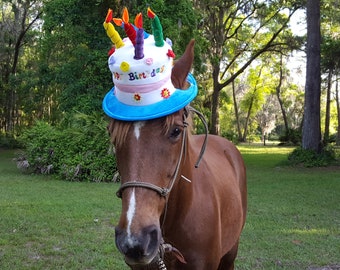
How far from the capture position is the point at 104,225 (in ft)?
23.6

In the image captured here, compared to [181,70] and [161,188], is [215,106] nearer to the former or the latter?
[181,70]

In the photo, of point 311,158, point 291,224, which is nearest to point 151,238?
point 291,224

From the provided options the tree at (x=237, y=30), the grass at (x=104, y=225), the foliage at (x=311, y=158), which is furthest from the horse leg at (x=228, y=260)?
the tree at (x=237, y=30)

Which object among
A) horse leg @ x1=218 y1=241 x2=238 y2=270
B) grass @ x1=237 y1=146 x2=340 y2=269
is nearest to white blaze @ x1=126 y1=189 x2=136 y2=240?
horse leg @ x1=218 y1=241 x2=238 y2=270

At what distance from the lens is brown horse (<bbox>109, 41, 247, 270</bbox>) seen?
1832mm

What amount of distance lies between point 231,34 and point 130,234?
2918cm

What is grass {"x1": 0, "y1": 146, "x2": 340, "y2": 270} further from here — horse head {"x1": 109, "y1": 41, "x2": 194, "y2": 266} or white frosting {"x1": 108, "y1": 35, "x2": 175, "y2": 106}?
white frosting {"x1": 108, "y1": 35, "x2": 175, "y2": 106}

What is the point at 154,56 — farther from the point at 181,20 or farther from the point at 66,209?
the point at 181,20

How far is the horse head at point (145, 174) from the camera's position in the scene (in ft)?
5.89

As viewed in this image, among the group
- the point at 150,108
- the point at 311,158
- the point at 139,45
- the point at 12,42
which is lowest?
the point at 311,158

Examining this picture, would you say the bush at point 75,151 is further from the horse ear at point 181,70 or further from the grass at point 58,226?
the horse ear at point 181,70

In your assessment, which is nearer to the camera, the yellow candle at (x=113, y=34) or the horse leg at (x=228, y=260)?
the yellow candle at (x=113, y=34)

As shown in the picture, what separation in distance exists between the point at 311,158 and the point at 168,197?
1535 cm

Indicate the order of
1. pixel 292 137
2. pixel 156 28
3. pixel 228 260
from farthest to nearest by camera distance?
pixel 292 137 → pixel 228 260 → pixel 156 28
